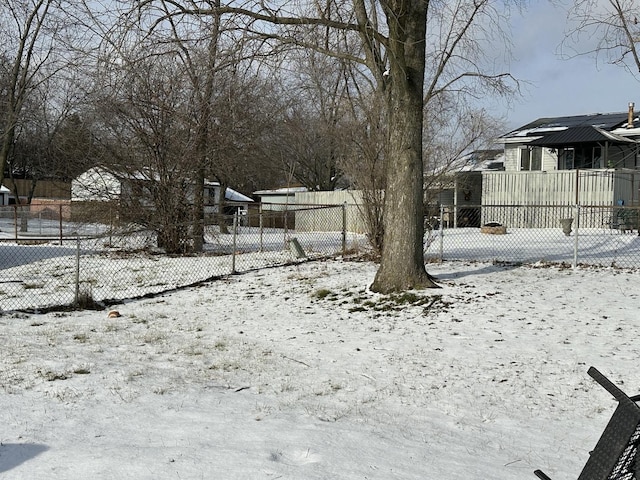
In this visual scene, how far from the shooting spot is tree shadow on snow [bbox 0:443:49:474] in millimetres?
3438

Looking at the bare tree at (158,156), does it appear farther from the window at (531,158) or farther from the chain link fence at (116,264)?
the window at (531,158)

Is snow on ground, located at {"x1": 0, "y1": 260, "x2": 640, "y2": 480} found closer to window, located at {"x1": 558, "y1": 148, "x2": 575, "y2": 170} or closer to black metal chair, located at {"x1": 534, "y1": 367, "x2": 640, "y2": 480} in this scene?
black metal chair, located at {"x1": 534, "y1": 367, "x2": 640, "y2": 480}

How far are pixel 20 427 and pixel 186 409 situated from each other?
3.75 ft

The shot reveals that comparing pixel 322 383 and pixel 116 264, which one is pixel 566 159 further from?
pixel 322 383

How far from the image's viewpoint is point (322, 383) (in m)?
5.67

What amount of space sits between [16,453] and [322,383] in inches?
108

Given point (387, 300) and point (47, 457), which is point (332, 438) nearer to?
point (47, 457)

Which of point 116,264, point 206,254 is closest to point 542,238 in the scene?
point 206,254

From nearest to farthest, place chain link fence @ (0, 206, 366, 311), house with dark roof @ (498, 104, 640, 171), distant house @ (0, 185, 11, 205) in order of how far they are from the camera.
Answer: chain link fence @ (0, 206, 366, 311), house with dark roof @ (498, 104, 640, 171), distant house @ (0, 185, 11, 205)

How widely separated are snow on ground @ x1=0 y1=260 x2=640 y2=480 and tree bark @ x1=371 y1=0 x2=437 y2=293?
0.55m

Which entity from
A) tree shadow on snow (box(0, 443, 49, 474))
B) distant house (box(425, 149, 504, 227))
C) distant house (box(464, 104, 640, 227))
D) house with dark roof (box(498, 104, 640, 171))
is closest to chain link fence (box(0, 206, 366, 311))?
tree shadow on snow (box(0, 443, 49, 474))

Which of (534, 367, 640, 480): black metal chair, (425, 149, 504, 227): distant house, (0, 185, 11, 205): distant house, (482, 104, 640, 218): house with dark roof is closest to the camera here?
(534, 367, 640, 480): black metal chair

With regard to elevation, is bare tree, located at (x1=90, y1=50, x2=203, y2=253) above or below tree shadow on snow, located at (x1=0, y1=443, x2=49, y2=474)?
above

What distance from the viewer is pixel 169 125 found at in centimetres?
1669
